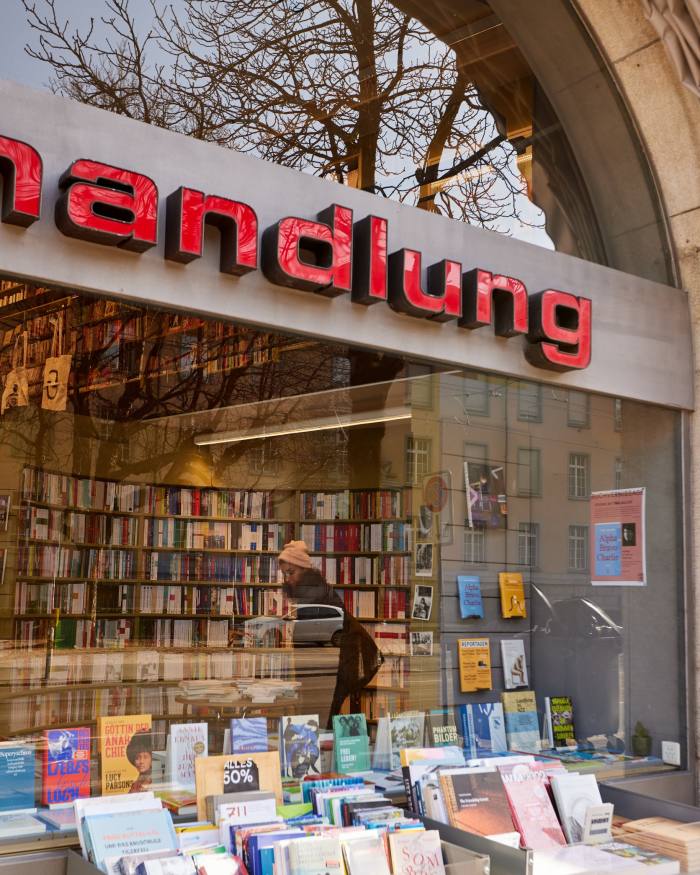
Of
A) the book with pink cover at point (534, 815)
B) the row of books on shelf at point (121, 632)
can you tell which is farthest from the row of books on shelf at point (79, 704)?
the book with pink cover at point (534, 815)

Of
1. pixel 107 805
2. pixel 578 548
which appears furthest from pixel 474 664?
pixel 107 805

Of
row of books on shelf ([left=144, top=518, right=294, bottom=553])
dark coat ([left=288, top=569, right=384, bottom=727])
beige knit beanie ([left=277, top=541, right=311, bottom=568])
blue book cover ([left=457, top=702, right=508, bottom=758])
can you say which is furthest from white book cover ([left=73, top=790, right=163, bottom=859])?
beige knit beanie ([left=277, top=541, right=311, bottom=568])

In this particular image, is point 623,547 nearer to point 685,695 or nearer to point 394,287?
point 685,695

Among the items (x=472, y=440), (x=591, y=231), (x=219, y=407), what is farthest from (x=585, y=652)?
(x=219, y=407)

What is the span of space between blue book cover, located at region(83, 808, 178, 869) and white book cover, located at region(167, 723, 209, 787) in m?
0.61

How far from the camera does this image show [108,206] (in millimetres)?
3186

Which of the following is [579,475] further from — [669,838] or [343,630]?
[343,630]

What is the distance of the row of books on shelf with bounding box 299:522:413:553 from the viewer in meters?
7.97

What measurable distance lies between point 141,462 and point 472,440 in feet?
12.8

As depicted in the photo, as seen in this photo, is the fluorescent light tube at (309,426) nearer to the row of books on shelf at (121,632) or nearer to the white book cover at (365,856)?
the row of books on shelf at (121,632)

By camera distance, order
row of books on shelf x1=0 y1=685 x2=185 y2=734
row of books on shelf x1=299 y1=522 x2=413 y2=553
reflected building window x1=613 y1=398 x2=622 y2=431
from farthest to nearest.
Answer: row of books on shelf x1=299 y1=522 x2=413 y2=553, row of books on shelf x1=0 y1=685 x2=185 y2=734, reflected building window x1=613 y1=398 x2=622 y2=431

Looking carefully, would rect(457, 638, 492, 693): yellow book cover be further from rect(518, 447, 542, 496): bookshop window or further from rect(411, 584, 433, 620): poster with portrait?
rect(518, 447, 542, 496): bookshop window

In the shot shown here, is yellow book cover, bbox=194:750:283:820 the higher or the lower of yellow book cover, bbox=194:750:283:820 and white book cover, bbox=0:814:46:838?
the higher

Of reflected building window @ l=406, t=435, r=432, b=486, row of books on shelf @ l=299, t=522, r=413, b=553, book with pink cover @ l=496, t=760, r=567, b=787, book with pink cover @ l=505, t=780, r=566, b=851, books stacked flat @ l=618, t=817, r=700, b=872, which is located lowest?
books stacked flat @ l=618, t=817, r=700, b=872
